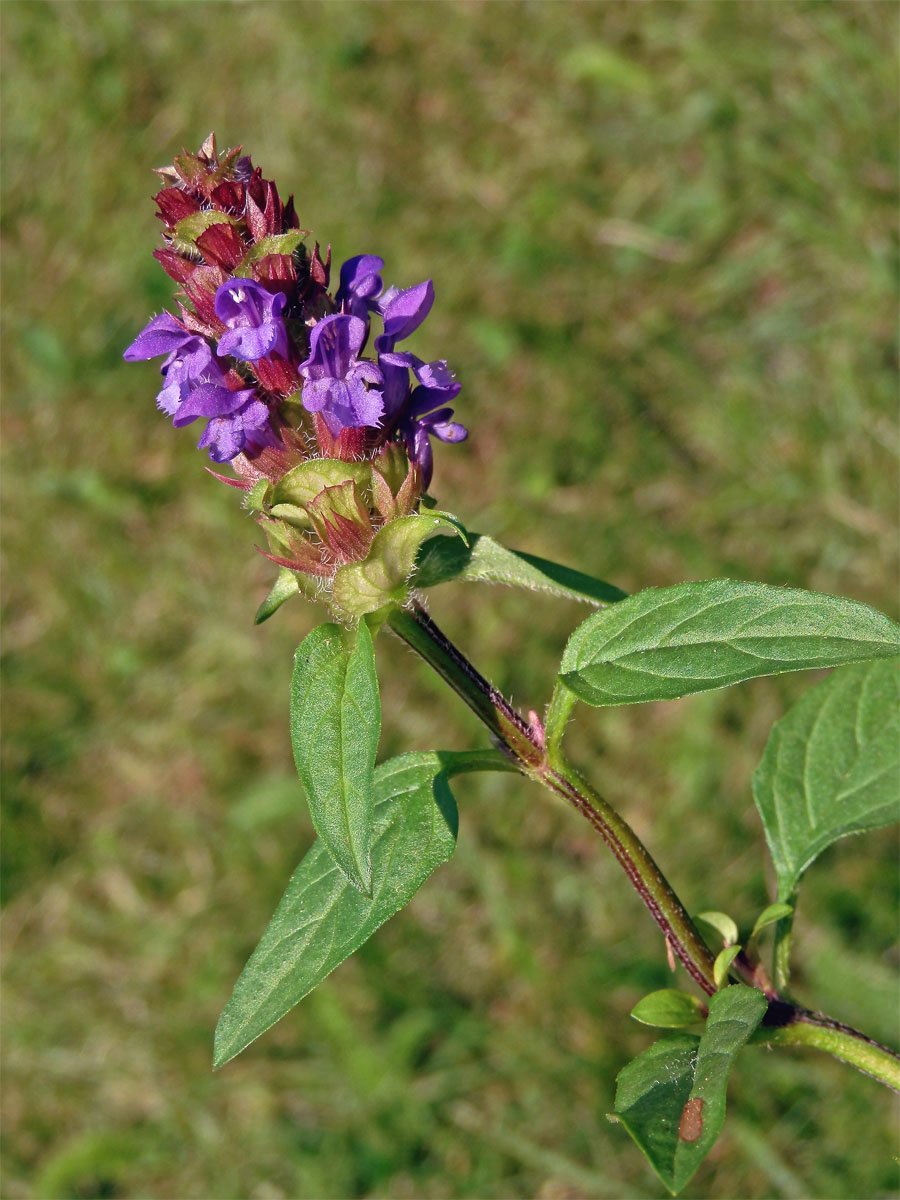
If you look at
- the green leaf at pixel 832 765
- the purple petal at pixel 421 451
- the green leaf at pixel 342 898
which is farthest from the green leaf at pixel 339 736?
the green leaf at pixel 832 765

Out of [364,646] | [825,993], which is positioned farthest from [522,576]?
[825,993]

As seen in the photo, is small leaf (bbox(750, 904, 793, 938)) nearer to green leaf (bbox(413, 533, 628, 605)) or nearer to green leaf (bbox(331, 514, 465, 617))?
green leaf (bbox(413, 533, 628, 605))

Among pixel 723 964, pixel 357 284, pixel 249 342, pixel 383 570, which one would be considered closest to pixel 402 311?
pixel 357 284

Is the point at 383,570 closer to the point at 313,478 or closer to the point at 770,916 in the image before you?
the point at 313,478

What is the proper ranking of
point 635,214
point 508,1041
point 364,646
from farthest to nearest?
point 635,214
point 508,1041
point 364,646

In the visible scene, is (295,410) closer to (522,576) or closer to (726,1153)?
(522,576)

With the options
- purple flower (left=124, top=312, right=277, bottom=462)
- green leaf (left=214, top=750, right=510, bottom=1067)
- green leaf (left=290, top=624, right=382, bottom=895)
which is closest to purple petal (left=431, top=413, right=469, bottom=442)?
purple flower (left=124, top=312, right=277, bottom=462)
